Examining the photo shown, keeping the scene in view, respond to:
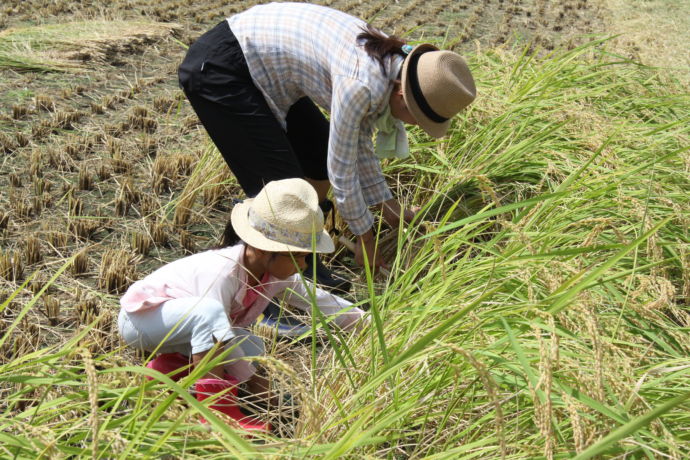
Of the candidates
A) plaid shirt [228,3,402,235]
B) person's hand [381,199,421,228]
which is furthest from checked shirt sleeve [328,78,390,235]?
person's hand [381,199,421,228]

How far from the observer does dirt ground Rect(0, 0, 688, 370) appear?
2346mm

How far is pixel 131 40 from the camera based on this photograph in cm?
551

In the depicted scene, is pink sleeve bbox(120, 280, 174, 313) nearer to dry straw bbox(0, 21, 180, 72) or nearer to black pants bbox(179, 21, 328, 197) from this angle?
black pants bbox(179, 21, 328, 197)

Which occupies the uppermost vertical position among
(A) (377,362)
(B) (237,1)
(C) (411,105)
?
(C) (411,105)

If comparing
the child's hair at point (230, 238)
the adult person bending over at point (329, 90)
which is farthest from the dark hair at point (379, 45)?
the child's hair at point (230, 238)

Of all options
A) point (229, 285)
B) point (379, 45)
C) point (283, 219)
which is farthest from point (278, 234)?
point (379, 45)

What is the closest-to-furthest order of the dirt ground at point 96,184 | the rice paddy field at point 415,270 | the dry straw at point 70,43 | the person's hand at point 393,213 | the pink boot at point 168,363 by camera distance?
the rice paddy field at point 415,270
the pink boot at point 168,363
the dirt ground at point 96,184
the person's hand at point 393,213
the dry straw at point 70,43

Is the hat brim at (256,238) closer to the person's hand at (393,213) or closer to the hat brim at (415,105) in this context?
the hat brim at (415,105)

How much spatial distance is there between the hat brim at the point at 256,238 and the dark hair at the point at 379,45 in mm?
610

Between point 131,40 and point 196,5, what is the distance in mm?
2239

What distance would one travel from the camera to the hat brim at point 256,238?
1.77m

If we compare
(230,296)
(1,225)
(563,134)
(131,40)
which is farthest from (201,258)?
(131,40)

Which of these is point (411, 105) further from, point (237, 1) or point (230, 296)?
point (237, 1)

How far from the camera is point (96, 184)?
10.4ft
